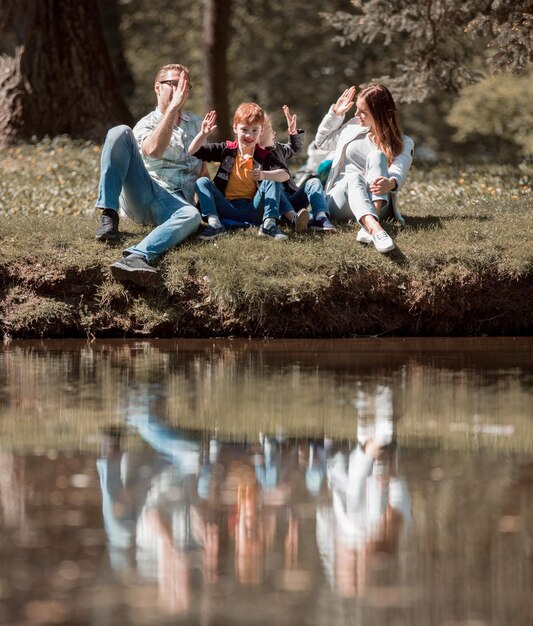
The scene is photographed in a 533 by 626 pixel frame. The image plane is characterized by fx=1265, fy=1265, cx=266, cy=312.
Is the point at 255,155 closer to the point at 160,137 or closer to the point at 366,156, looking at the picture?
the point at 160,137

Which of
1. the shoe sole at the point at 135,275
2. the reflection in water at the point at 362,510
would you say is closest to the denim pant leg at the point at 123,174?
the shoe sole at the point at 135,275

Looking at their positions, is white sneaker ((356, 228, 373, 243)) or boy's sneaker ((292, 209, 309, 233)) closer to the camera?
white sneaker ((356, 228, 373, 243))

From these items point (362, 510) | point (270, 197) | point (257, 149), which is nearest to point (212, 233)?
point (270, 197)

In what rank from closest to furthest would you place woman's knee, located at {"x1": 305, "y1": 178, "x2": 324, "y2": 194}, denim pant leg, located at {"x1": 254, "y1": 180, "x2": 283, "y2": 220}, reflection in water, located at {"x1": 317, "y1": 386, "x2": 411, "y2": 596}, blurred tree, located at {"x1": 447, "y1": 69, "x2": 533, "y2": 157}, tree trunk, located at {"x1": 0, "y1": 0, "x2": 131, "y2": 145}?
reflection in water, located at {"x1": 317, "y1": 386, "x2": 411, "y2": 596} < denim pant leg, located at {"x1": 254, "y1": 180, "x2": 283, "y2": 220} < woman's knee, located at {"x1": 305, "y1": 178, "x2": 324, "y2": 194} < tree trunk, located at {"x1": 0, "y1": 0, "x2": 131, "y2": 145} < blurred tree, located at {"x1": 447, "y1": 69, "x2": 533, "y2": 157}

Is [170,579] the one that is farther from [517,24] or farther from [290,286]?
[517,24]

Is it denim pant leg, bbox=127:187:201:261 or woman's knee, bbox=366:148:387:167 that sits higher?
woman's knee, bbox=366:148:387:167

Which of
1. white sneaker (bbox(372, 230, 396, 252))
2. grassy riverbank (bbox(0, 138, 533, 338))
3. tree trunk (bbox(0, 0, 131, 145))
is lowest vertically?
grassy riverbank (bbox(0, 138, 533, 338))

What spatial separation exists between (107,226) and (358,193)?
6.56 feet

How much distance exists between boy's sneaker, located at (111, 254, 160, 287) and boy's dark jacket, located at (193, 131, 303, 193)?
1.30 meters

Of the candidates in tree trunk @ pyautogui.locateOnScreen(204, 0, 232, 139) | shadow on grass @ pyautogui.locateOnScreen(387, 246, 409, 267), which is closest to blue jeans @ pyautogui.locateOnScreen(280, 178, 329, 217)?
shadow on grass @ pyautogui.locateOnScreen(387, 246, 409, 267)

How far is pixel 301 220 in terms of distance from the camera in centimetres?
1012

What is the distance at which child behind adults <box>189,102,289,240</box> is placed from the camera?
32.6ft

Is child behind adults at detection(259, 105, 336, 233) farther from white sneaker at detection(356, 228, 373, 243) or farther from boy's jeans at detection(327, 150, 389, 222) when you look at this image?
white sneaker at detection(356, 228, 373, 243)

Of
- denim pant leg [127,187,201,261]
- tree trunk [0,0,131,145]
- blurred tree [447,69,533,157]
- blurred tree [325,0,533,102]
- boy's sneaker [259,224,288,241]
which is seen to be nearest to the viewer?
denim pant leg [127,187,201,261]
